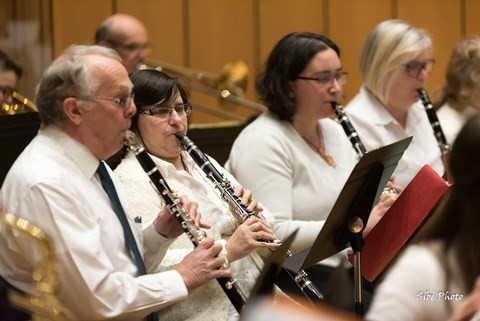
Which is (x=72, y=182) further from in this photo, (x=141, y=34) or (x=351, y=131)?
(x=141, y=34)

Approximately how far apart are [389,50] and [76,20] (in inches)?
82.9

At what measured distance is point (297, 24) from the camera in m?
Result: 6.13

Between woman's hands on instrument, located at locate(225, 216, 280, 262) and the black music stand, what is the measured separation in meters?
0.13

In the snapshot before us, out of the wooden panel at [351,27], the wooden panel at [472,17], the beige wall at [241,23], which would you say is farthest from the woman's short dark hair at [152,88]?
the wooden panel at [472,17]

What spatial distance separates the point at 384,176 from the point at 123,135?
0.78 meters

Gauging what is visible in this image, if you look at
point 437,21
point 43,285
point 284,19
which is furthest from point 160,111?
point 437,21

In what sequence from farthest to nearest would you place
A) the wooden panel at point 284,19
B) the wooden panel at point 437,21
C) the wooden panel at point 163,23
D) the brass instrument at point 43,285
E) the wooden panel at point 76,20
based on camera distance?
the wooden panel at point 437,21, the wooden panel at point 284,19, the wooden panel at point 163,23, the wooden panel at point 76,20, the brass instrument at point 43,285

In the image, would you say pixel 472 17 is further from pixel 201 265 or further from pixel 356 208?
pixel 201 265

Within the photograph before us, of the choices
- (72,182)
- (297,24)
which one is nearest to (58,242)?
(72,182)

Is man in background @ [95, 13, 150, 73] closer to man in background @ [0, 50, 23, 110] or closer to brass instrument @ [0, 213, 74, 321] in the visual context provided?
man in background @ [0, 50, 23, 110]

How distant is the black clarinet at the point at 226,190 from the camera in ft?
9.59

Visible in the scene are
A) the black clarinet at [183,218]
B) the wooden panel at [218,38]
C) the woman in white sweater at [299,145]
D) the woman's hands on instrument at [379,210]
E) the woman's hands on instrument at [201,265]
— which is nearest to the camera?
the woman's hands on instrument at [201,265]

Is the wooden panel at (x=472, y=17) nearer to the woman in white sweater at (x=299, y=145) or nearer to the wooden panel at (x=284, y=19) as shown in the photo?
the wooden panel at (x=284, y=19)

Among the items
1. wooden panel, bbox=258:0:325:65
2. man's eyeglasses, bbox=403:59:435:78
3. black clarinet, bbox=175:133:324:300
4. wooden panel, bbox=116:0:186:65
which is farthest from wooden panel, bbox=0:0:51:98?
black clarinet, bbox=175:133:324:300
